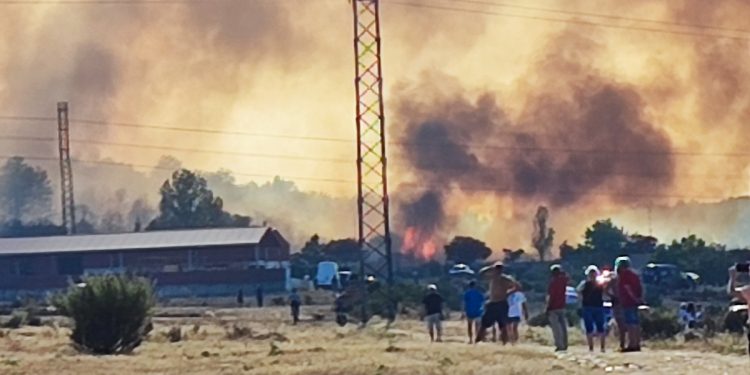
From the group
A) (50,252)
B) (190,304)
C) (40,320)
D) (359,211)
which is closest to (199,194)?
(50,252)

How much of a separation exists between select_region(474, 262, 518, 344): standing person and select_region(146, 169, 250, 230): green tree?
9872cm

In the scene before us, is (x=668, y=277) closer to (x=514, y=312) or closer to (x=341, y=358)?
(x=514, y=312)

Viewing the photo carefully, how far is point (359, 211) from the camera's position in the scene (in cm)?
5662

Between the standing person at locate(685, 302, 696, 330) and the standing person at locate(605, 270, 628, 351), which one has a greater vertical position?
the standing person at locate(605, 270, 628, 351)

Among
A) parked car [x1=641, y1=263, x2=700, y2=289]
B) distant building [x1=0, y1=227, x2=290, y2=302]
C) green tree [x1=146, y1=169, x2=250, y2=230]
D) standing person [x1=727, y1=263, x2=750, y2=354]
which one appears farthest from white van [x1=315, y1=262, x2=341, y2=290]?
standing person [x1=727, y1=263, x2=750, y2=354]

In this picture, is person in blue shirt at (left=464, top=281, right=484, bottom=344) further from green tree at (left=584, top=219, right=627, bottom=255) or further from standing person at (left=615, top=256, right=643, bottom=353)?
green tree at (left=584, top=219, right=627, bottom=255)

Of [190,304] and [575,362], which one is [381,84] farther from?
[575,362]

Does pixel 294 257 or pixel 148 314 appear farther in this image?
pixel 294 257

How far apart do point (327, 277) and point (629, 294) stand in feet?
200

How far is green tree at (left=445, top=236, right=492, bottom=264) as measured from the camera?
10138cm

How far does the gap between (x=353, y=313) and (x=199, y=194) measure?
263ft

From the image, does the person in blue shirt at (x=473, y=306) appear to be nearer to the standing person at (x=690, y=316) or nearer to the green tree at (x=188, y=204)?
the standing person at (x=690, y=316)

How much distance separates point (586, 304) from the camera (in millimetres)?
24109

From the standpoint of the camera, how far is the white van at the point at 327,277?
8144 cm
